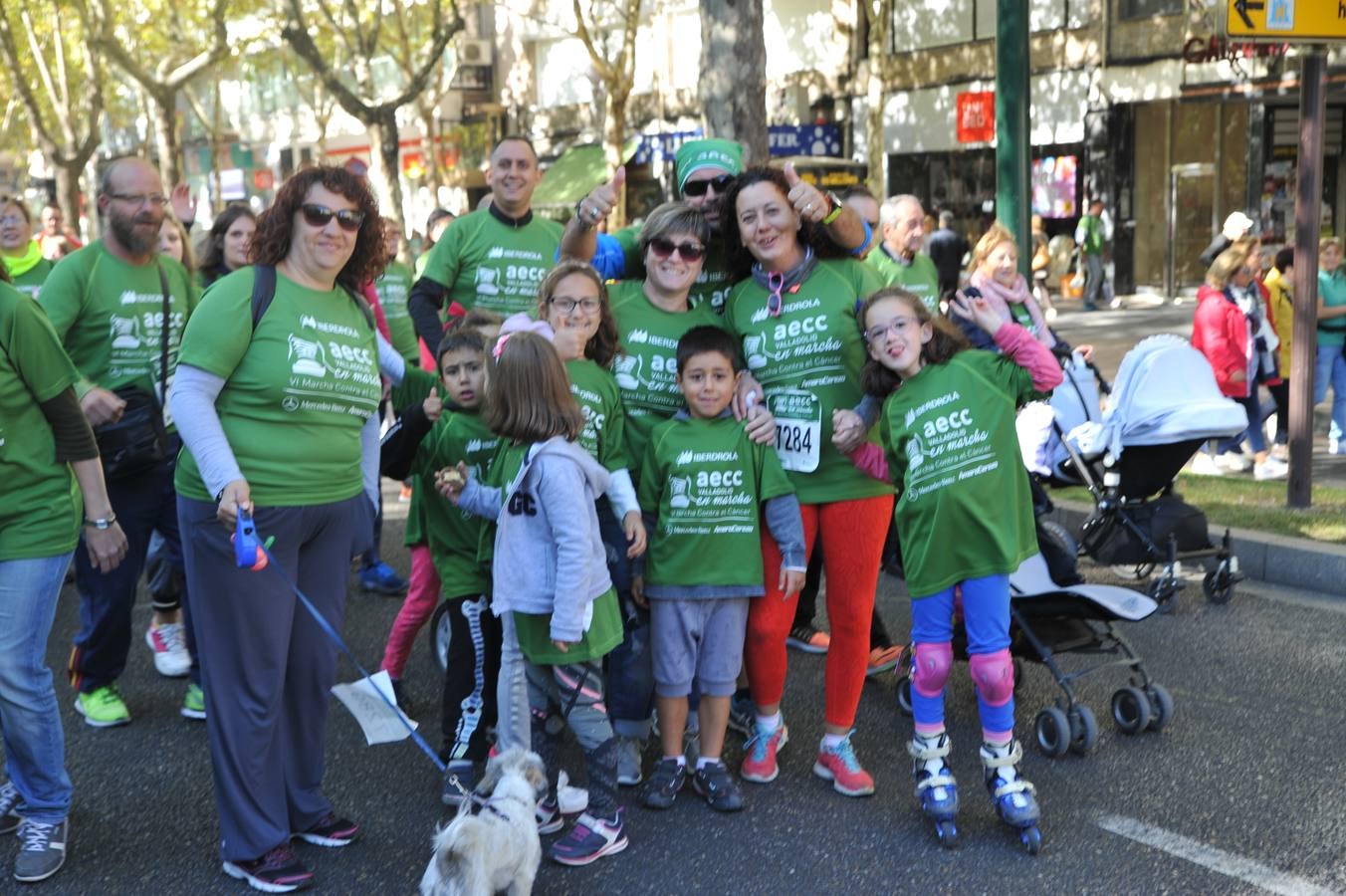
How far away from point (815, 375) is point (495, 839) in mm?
1860

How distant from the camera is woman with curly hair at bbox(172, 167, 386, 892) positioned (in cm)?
387

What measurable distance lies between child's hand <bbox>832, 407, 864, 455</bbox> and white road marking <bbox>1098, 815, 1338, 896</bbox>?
1363 mm

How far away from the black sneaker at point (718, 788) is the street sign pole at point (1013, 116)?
5892 mm

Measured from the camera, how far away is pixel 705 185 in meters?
4.93

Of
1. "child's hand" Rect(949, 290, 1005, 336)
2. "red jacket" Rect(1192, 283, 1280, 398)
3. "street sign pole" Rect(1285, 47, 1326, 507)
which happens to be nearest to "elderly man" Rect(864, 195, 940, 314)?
"child's hand" Rect(949, 290, 1005, 336)

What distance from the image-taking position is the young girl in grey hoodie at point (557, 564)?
162 inches

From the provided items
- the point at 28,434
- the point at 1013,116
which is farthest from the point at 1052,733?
the point at 1013,116

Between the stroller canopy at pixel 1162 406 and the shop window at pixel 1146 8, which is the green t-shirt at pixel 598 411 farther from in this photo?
the shop window at pixel 1146 8

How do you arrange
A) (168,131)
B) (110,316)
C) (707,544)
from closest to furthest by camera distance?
(707,544) → (110,316) → (168,131)

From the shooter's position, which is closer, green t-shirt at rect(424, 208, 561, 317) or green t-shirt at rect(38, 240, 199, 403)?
green t-shirt at rect(38, 240, 199, 403)

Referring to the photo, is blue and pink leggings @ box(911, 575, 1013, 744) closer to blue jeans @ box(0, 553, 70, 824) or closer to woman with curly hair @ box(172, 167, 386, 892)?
woman with curly hair @ box(172, 167, 386, 892)

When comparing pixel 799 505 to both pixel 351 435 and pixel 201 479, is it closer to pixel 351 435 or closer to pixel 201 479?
pixel 351 435

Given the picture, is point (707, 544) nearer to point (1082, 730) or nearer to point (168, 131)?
point (1082, 730)

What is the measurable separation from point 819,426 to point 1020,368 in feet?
2.18
